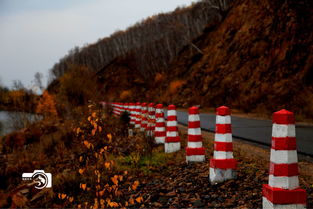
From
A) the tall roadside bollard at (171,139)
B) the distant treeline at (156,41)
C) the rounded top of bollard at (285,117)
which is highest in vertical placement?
the distant treeline at (156,41)

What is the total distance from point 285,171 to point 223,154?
4.89 feet

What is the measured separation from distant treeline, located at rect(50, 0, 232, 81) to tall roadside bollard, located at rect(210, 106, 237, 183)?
122ft

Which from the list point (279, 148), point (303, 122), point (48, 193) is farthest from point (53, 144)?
point (279, 148)

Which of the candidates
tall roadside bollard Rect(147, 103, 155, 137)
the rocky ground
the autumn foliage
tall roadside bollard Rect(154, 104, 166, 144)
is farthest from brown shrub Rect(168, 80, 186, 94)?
the rocky ground

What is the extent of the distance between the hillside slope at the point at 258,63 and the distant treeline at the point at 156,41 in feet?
49.0

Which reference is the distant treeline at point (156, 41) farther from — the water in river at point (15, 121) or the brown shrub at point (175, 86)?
the water in river at point (15, 121)

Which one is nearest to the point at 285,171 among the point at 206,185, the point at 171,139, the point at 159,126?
the point at 206,185

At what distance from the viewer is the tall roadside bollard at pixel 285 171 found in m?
3.14

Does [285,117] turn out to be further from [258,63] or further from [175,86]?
[175,86]

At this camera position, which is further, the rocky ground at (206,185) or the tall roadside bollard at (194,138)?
the tall roadside bollard at (194,138)

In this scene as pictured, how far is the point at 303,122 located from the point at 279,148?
10108mm

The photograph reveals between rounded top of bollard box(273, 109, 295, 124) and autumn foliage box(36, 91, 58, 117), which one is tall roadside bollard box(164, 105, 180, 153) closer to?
rounded top of bollard box(273, 109, 295, 124)

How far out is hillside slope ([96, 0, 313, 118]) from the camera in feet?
54.0

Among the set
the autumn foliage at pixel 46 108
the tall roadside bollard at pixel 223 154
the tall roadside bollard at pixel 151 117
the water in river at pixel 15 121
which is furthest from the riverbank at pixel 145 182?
the autumn foliage at pixel 46 108
